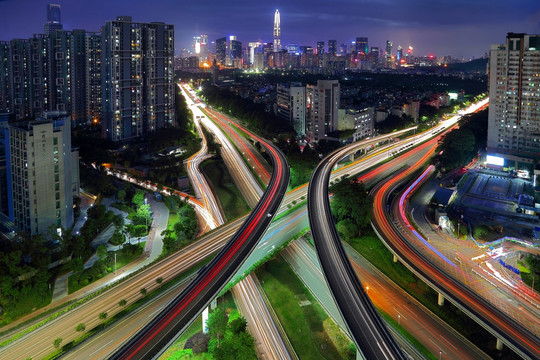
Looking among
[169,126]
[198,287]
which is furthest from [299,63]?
[198,287]

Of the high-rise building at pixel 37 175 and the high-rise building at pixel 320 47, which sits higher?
the high-rise building at pixel 320 47

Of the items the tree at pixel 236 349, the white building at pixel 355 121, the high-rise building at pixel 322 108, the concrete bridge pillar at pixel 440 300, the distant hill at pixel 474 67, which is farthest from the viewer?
the distant hill at pixel 474 67

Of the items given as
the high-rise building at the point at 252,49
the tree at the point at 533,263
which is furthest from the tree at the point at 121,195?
the high-rise building at the point at 252,49

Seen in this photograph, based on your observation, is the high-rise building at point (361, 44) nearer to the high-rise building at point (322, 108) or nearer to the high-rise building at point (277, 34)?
the high-rise building at point (277, 34)

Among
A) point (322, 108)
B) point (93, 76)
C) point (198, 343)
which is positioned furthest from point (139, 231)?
point (93, 76)

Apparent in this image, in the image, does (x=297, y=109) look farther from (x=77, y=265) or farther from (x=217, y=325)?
(x=217, y=325)

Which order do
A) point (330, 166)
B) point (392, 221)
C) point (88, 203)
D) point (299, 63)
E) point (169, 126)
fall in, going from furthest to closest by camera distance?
point (299, 63) → point (169, 126) → point (330, 166) → point (88, 203) → point (392, 221)

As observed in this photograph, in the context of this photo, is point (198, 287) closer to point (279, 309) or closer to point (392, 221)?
point (279, 309)
